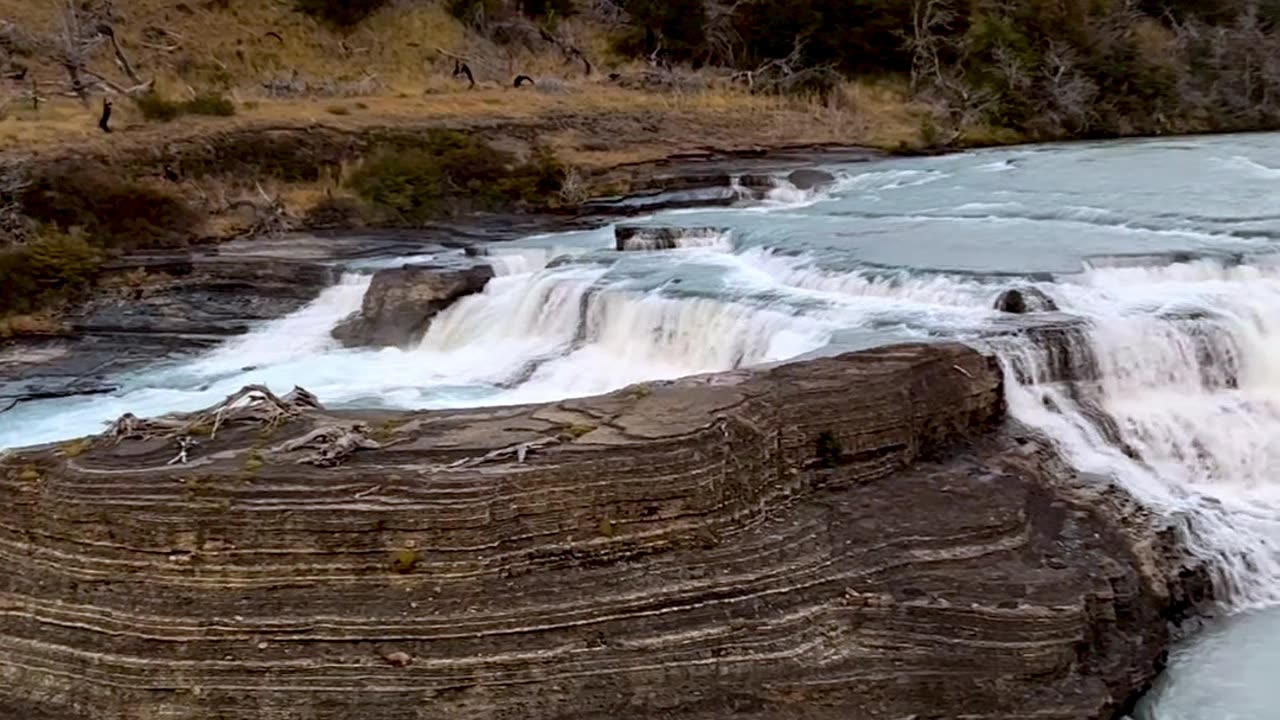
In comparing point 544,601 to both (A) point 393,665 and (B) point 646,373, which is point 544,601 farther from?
(B) point 646,373

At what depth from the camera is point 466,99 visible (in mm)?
26828

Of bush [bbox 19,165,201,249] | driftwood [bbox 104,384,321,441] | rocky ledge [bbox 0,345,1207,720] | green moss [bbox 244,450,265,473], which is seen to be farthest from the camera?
bush [bbox 19,165,201,249]

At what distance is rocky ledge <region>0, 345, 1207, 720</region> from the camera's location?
6.78 metres

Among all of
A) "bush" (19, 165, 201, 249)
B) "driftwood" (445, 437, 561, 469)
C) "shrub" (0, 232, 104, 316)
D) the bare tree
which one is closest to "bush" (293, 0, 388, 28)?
the bare tree

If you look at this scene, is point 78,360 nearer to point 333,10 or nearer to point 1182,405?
point 1182,405

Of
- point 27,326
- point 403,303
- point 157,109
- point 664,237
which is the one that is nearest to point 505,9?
point 157,109

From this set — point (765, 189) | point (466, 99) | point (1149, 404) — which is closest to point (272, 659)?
point (1149, 404)

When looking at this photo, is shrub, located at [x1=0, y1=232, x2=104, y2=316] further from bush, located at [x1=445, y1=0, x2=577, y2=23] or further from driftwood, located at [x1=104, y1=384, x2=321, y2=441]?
bush, located at [x1=445, y1=0, x2=577, y2=23]

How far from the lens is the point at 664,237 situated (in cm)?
1730

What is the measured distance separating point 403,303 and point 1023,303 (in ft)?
23.3

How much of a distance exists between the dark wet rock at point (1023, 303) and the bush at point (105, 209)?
1190cm

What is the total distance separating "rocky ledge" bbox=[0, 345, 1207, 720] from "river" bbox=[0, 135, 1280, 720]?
51.2 inches

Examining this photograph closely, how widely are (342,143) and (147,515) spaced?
16401mm

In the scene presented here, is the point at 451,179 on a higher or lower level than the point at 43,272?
higher
